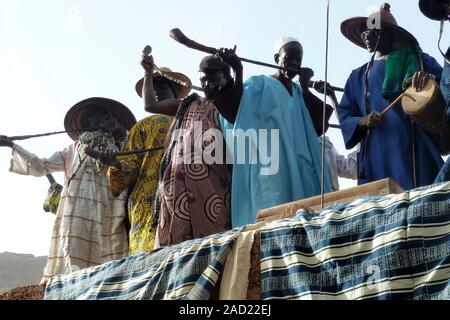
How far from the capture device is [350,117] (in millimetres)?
6105

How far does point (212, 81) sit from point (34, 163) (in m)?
2.90

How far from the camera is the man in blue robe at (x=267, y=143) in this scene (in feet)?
18.7

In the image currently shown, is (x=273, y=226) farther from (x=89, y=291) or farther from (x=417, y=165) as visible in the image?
(x=417, y=165)

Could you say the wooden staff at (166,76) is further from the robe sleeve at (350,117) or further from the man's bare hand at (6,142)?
the man's bare hand at (6,142)

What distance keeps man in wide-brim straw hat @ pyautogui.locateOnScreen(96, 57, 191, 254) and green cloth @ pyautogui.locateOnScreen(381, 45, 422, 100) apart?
1787mm

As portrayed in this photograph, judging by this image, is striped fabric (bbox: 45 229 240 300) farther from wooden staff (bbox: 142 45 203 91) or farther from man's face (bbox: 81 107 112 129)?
man's face (bbox: 81 107 112 129)

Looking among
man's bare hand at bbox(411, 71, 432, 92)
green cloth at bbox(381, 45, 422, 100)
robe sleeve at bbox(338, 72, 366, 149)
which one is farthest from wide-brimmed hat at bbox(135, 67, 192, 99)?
man's bare hand at bbox(411, 71, 432, 92)

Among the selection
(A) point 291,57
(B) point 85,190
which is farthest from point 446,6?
(B) point 85,190

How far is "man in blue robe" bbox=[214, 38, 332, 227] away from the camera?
5.71 meters

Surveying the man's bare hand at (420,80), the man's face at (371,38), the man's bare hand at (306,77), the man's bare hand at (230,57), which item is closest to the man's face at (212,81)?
the man's bare hand at (230,57)

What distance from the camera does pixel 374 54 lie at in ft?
20.6
